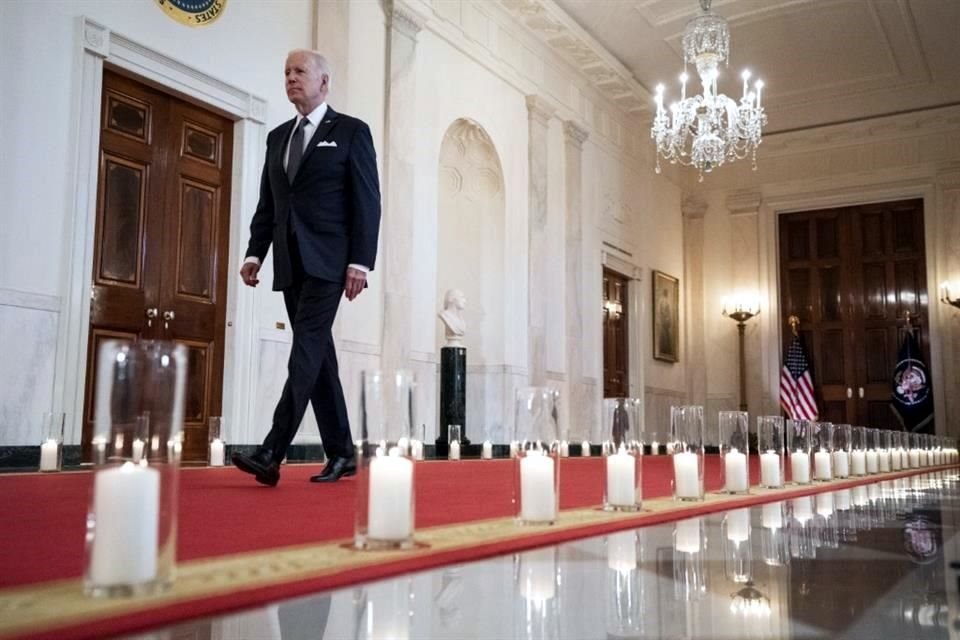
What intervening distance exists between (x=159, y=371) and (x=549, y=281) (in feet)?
31.9

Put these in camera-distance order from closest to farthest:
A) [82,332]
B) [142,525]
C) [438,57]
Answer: [142,525], [82,332], [438,57]

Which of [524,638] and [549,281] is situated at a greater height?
[549,281]

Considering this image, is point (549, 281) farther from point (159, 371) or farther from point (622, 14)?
point (159, 371)

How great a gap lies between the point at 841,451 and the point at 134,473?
4447mm

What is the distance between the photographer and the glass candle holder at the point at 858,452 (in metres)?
5.07

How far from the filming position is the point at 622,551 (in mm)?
1746

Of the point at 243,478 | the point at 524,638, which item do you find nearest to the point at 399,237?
the point at 243,478

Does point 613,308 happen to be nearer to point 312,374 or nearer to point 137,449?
point 312,374

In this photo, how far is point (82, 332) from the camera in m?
5.46

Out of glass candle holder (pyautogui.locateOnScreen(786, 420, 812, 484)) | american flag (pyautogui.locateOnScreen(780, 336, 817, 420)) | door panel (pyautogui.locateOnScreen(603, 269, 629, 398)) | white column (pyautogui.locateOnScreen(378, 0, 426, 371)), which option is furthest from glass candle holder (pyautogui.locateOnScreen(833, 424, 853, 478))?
american flag (pyautogui.locateOnScreen(780, 336, 817, 420))

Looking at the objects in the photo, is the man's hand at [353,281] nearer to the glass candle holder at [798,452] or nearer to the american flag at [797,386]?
the glass candle holder at [798,452]

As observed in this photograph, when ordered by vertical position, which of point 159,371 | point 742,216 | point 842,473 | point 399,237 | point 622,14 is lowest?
point 842,473

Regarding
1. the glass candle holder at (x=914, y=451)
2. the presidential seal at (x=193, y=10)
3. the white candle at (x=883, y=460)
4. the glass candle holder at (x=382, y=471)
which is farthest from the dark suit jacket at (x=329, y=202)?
the glass candle holder at (x=914, y=451)

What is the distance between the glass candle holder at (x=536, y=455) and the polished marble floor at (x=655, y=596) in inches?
6.1
